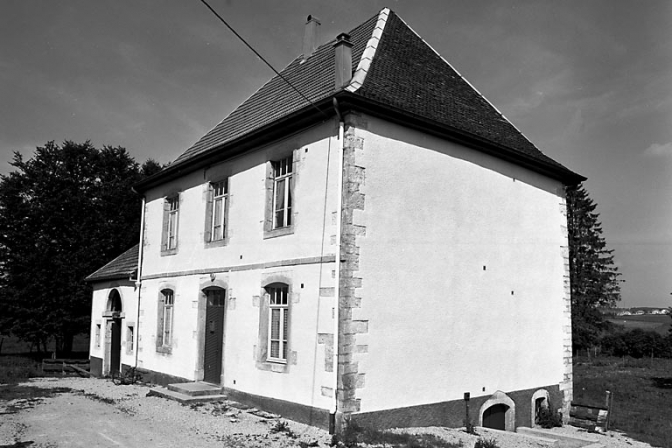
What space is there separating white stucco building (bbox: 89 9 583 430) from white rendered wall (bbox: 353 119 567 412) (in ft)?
0.12

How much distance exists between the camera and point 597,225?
4162 centimetres

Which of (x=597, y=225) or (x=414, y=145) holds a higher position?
(x=597, y=225)

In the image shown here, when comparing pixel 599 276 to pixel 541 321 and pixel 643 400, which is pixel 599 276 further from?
pixel 541 321

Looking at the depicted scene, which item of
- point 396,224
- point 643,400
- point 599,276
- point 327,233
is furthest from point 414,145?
point 599,276

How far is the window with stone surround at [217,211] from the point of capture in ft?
44.4

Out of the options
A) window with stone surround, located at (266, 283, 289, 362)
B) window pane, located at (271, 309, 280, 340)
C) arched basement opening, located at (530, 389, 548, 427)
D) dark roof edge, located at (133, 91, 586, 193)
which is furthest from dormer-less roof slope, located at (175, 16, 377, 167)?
arched basement opening, located at (530, 389, 548, 427)

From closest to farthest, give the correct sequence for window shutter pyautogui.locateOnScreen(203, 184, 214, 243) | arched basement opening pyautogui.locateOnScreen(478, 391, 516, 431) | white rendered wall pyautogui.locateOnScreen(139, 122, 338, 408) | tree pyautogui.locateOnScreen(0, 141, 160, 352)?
white rendered wall pyautogui.locateOnScreen(139, 122, 338, 408) < arched basement opening pyautogui.locateOnScreen(478, 391, 516, 431) < window shutter pyautogui.locateOnScreen(203, 184, 214, 243) < tree pyautogui.locateOnScreen(0, 141, 160, 352)

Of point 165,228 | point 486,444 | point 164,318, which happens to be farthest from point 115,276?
point 486,444

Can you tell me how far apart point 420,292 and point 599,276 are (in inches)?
1326

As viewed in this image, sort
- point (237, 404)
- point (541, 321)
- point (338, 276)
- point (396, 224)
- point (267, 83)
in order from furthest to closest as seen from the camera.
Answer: point (267, 83)
point (541, 321)
point (237, 404)
point (396, 224)
point (338, 276)

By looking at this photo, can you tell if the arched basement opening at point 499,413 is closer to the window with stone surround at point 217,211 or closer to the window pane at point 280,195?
the window pane at point 280,195

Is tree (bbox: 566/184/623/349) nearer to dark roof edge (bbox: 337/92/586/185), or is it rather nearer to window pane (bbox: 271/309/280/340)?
dark roof edge (bbox: 337/92/586/185)

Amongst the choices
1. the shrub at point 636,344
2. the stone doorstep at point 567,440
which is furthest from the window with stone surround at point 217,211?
the shrub at point 636,344

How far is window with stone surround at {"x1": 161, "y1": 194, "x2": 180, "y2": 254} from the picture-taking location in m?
16.0
